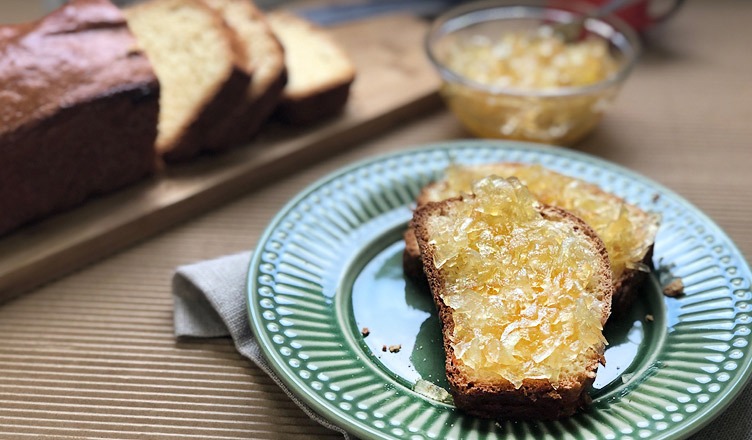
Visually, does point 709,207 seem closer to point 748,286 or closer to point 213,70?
point 748,286

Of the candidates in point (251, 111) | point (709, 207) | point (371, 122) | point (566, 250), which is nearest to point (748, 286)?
point (566, 250)

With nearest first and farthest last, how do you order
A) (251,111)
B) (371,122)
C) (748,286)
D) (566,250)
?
(566,250) < (748,286) < (251,111) < (371,122)

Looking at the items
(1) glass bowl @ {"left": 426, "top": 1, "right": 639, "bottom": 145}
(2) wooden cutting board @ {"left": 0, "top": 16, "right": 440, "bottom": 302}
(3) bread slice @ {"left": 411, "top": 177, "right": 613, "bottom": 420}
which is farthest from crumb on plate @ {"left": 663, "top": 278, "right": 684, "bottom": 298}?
(2) wooden cutting board @ {"left": 0, "top": 16, "right": 440, "bottom": 302}

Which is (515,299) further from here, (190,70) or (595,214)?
(190,70)

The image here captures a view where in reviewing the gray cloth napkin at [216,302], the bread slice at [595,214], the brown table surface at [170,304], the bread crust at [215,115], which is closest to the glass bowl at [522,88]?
the brown table surface at [170,304]

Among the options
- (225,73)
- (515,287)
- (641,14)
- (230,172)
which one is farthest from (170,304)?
(641,14)

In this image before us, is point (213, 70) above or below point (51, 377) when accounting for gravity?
above

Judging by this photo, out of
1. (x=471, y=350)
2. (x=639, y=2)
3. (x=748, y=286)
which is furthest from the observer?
(x=639, y=2)
